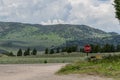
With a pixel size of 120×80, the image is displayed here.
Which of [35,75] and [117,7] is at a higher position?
[117,7]

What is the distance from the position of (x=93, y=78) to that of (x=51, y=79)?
124 inches

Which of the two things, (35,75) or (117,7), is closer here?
(35,75)

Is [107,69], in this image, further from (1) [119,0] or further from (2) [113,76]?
(1) [119,0]

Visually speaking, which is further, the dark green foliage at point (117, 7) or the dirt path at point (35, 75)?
the dark green foliage at point (117, 7)

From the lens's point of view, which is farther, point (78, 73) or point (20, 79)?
point (78, 73)

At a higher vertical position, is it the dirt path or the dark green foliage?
the dark green foliage

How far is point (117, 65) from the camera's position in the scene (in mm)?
33031

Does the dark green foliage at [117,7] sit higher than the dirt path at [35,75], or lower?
higher

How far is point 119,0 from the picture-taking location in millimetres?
48875

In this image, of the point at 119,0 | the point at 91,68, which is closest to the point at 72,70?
the point at 91,68

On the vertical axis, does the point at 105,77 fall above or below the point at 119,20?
below

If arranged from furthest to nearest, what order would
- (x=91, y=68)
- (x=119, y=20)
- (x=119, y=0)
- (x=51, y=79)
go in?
(x=119, y=20)
(x=119, y=0)
(x=91, y=68)
(x=51, y=79)

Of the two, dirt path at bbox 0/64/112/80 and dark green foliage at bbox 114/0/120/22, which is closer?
dirt path at bbox 0/64/112/80

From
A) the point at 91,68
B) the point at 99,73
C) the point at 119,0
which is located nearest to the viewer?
the point at 99,73
